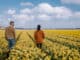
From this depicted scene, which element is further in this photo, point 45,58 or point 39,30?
point 39,30

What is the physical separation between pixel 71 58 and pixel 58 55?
166cm

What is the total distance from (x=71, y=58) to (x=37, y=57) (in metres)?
1.62

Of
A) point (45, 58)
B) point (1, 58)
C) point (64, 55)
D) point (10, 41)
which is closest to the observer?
point (45, 58)

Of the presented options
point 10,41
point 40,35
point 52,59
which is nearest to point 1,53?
point 10,41

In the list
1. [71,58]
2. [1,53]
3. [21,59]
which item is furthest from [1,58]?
[71,58]

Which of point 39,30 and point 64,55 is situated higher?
point 39,30

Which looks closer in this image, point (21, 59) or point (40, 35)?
point (21, 59)

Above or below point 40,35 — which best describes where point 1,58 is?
below

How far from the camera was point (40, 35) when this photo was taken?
18203mm

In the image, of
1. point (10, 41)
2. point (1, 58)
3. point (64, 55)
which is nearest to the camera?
point (64, 55)

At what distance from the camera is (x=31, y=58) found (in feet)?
44.0

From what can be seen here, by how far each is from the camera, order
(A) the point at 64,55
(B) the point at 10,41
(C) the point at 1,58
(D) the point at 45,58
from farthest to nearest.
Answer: (B) the point at 10,41, (C) the point at 1,58, (A) the point at 64,55, (D) the point at 45,58

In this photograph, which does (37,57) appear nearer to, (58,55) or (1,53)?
(58,55)

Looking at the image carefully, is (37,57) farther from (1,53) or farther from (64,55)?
(1,53)
